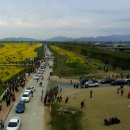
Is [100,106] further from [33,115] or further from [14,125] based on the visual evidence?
[14,125]

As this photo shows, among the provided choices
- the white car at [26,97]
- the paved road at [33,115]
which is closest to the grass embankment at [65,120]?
the paved road at [33,115]

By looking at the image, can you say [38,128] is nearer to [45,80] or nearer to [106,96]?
[106,96]

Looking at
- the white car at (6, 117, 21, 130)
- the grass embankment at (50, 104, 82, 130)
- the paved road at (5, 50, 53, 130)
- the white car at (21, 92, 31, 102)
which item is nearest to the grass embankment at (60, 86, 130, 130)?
the grass embankment at (50, 104, 82, 130)

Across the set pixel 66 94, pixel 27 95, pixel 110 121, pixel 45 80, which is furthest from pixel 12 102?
pixel 45 80

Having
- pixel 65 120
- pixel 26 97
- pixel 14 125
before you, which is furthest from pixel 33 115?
pixel 26 97

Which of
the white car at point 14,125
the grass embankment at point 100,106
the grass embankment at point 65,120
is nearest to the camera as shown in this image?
the white car at point 14,125

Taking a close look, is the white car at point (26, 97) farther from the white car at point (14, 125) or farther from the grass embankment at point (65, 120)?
the white car at point (14, 125)

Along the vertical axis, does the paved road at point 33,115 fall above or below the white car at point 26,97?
below
